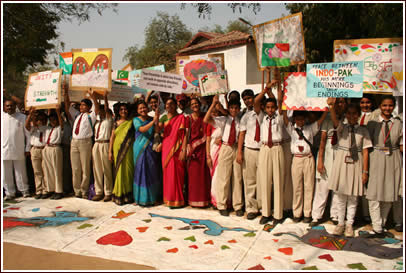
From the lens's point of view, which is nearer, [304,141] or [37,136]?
[304,141]

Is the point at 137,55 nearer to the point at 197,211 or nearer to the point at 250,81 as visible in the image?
the point at 250,81

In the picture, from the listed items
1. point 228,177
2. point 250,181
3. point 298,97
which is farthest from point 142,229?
point 298,97

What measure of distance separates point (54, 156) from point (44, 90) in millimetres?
1232

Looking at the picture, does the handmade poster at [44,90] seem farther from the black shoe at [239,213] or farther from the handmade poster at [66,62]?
the black shoe at [239,213]

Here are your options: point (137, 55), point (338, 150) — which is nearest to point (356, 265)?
point (338, 150)

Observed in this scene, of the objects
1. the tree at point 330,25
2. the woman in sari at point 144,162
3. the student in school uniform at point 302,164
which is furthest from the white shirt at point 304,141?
the tree at point 330,25

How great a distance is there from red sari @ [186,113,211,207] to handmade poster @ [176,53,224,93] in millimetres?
794

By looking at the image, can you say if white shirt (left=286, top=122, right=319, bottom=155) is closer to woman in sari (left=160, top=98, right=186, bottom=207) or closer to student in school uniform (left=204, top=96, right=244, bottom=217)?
student in school uniform (left=204, top=96, right=244, bottom=217)

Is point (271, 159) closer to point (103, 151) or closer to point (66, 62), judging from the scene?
point (103, 151)

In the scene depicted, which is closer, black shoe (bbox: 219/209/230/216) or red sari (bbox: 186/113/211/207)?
black shoe (bbox: 219/209/230/216)

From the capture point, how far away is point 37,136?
6.01 m

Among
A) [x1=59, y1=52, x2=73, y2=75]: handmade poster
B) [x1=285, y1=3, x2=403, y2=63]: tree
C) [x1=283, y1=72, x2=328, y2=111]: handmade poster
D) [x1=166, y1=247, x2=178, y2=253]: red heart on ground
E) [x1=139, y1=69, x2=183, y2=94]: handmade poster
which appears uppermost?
[x1=285, y1=3, x2=403, y2=63]: tree

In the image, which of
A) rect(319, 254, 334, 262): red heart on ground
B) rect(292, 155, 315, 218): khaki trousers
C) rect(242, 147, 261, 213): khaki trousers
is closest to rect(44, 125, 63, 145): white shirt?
rect(242, 147, 261, 213): khaki trousers

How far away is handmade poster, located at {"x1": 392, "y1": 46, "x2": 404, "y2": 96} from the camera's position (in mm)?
3725
